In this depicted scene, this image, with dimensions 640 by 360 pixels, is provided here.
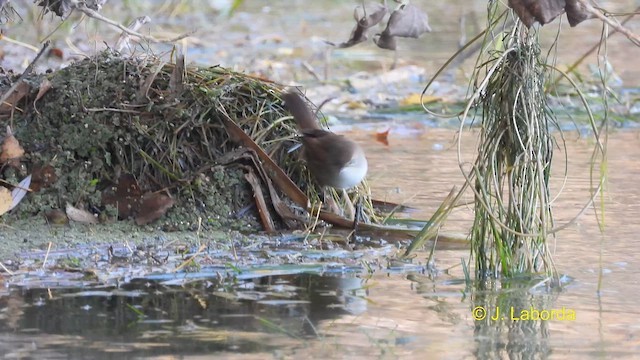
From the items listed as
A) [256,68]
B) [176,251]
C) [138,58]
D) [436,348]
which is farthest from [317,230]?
[256,68]

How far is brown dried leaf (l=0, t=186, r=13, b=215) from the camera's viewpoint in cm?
530

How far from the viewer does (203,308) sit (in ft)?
13.7

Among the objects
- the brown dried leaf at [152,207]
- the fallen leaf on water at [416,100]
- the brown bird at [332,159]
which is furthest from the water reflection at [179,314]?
the fallen leaf on water at [416,100]

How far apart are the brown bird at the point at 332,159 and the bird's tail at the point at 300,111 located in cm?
9

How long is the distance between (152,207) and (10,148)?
0.68 m

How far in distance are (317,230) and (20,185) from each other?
53.5 inches

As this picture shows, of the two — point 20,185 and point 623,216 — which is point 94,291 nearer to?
point 20,185

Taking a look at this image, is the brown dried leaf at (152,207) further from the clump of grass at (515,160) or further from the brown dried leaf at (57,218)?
the clump of grass at (515,160)

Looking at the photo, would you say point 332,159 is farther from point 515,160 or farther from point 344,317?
point 344,317

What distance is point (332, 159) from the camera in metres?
5.32

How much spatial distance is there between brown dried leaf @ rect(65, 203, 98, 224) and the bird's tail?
1.06 metres

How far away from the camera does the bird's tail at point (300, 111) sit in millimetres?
5676

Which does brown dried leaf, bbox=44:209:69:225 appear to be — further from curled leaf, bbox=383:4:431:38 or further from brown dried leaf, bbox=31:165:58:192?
curled leaf, bbox=383:4:431:38

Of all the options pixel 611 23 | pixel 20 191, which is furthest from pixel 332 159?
pixel 611 23
